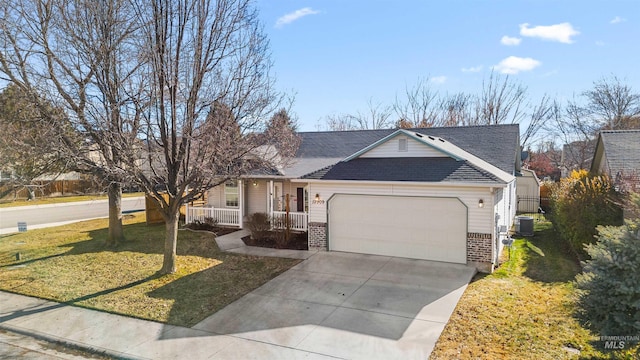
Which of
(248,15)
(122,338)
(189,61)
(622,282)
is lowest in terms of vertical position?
(122,338)

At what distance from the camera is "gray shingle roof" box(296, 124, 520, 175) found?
1712 cm

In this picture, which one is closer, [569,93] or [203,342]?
[203,342]

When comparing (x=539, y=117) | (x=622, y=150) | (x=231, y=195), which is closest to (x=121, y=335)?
(x=231, y=195)

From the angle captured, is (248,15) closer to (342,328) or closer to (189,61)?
(189,61)

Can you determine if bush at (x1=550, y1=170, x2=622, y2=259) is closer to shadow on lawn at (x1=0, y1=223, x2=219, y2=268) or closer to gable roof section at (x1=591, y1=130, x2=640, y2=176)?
gable roof section at (x1=591, y1=130, x2=640, y2=176)

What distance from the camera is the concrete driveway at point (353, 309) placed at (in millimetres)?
6765

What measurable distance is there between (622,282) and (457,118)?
117 feet

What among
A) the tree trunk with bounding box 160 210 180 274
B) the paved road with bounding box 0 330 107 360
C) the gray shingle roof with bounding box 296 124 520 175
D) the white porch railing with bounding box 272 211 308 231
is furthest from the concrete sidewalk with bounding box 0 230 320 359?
the gray shingle roof with bounding box 296 124 520 175

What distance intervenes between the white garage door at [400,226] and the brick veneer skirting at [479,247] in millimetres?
153

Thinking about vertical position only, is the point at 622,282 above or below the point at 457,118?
below

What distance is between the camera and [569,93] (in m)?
38.1

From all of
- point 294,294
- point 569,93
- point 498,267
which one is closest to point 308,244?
point 294,294

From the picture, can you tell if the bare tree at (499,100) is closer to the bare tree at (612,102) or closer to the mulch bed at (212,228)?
the bare tree at (612,102)

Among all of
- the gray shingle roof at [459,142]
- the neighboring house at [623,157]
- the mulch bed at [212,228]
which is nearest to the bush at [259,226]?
the mulch bed at [212,228]
